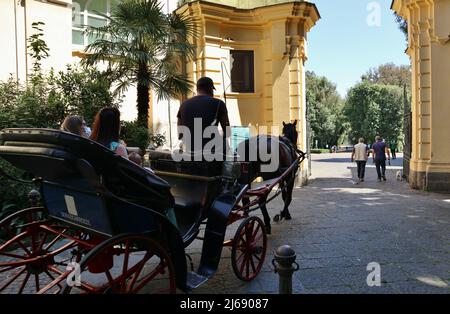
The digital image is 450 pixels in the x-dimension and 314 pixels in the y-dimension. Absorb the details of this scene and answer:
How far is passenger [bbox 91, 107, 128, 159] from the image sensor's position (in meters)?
3.92

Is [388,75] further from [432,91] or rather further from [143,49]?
[143,49]

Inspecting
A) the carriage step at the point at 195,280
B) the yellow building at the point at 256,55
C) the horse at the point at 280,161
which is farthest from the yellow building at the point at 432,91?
the carriage step at the point at 195,280

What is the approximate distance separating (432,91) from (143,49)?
8.45 metres

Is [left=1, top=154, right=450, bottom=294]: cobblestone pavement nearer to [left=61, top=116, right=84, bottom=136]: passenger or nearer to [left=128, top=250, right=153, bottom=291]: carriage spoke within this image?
[left=128, top=250, right=153, bottom=291]: carriage spoke

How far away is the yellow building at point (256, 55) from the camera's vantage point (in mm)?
14008

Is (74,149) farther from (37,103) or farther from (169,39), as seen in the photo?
(169,39)

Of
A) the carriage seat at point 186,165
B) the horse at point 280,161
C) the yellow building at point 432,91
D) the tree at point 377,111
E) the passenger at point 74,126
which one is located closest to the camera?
the carriage seat at point 186,165

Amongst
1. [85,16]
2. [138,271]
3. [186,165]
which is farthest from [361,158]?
[138,271]

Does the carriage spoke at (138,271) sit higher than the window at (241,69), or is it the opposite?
the window at (241,69)

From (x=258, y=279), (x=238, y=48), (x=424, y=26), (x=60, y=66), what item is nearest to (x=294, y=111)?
(x=238, y=48)

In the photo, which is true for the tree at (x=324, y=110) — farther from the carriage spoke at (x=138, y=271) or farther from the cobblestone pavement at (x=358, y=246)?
the carriage spoke at (x=138, y=271)

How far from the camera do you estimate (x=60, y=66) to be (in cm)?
1082

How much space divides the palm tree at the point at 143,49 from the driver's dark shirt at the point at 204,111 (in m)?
5.98
